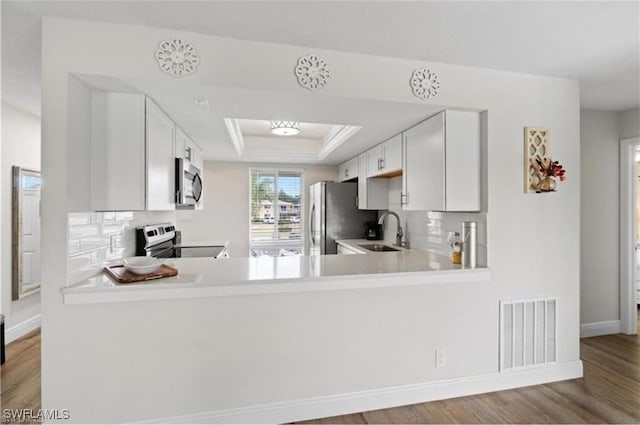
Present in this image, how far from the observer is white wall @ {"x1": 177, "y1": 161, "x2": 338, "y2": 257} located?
512 cm

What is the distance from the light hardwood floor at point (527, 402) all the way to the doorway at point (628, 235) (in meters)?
0.87

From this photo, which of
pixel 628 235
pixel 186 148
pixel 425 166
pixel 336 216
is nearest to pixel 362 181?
pixel 336 216

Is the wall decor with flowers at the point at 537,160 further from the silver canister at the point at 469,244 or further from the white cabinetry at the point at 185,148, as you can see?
the white cabinetry at the point at 185,148

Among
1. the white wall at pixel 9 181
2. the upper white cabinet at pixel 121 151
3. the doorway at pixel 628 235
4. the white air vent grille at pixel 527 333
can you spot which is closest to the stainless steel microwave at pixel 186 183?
the upper white cabinet at pixel 121 151

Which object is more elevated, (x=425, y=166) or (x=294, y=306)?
(x=425, y=166)

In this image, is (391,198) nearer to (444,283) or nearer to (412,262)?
(412,262)

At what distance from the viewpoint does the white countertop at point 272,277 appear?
1776 millimetres

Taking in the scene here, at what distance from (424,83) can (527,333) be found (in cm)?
205

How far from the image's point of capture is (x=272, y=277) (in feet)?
6.58

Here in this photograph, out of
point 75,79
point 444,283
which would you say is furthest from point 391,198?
point 75,79

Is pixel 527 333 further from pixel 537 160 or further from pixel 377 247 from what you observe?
pixel 377 247

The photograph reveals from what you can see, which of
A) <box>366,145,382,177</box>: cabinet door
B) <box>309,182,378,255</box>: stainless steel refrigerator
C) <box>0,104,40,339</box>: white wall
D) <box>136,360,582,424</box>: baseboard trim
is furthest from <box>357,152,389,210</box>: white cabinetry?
<box>0,104,40,339</box>: white wall

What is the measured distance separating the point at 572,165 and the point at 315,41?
2240 mm

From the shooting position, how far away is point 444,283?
89.0 inches
